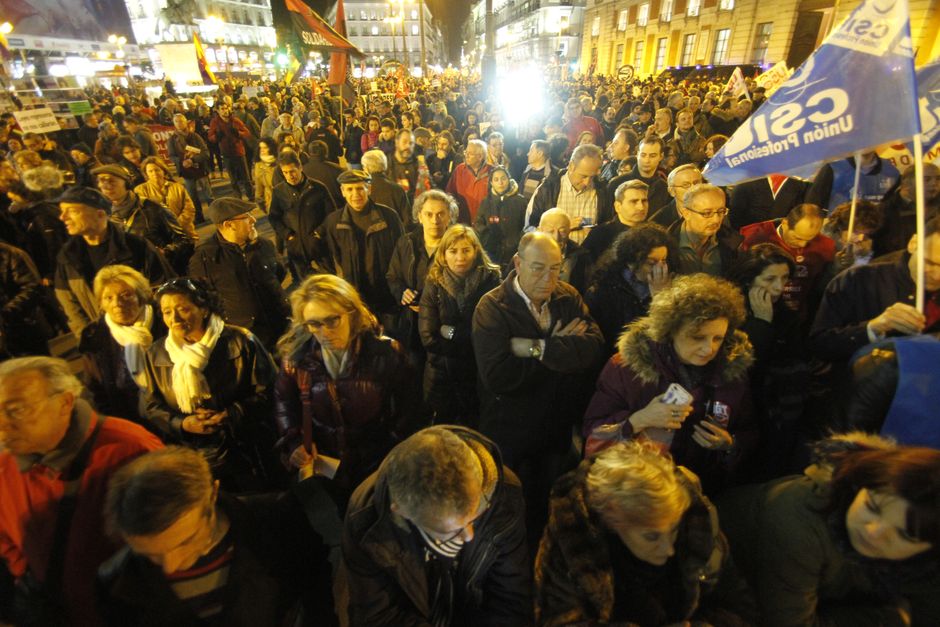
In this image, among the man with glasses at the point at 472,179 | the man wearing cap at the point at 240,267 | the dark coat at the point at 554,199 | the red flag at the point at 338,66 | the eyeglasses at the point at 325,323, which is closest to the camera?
the eyeglasses at the point at 325,323

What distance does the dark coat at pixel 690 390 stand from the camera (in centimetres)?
215

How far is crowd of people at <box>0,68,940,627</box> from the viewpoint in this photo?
61.6 inches

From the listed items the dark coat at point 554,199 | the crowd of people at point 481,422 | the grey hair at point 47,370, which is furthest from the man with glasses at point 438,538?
the dark coat at point 554,199

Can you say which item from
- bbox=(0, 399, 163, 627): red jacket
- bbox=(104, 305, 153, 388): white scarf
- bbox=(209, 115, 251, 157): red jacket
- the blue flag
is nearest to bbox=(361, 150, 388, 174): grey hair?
bbox=(104, 305, 153, 388): white scarf

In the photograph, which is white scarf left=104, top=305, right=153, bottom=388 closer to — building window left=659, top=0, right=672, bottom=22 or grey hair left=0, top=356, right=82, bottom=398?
grey hair left=0, top=356, right=82, bottom=398

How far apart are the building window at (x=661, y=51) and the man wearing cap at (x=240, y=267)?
48605 millimetres

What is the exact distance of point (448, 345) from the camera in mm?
3369

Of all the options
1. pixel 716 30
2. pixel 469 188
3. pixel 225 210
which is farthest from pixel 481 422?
pixel 716 30

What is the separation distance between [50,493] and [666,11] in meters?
51.9

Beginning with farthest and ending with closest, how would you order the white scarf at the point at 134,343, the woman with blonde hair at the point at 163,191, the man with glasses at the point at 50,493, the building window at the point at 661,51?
1. the building window at the point at 661,51
2. the woman with blonde hair at the point at 163,191
3. the white scarf at the point at 134,343
4. the man with glasses at the point at 50,493

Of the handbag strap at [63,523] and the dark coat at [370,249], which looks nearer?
the handbag strap at [63,523]

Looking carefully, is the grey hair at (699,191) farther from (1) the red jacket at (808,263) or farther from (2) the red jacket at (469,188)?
(2) the red jacket at (469,188)

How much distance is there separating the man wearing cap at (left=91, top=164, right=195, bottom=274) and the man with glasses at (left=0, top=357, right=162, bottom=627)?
3188 mm

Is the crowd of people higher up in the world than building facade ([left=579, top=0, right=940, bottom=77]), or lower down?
lower down
